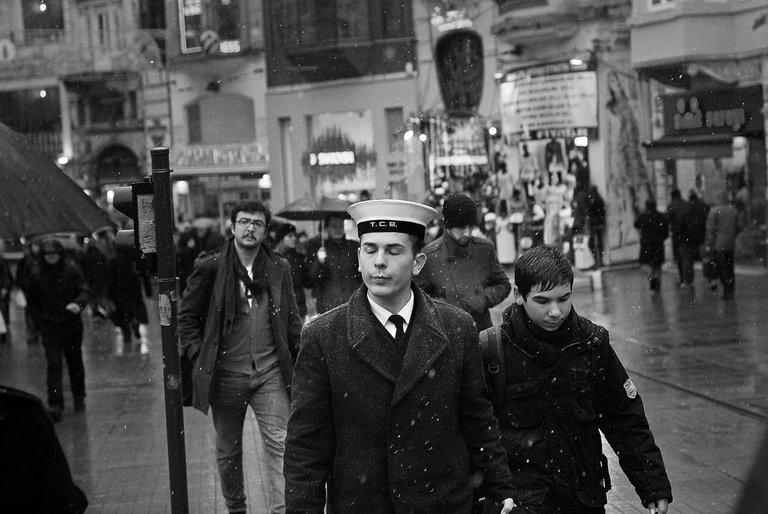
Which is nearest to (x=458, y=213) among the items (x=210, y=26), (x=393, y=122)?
(x=393, y=122)

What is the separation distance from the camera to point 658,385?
12422mm

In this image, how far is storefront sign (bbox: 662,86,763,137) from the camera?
23.3m

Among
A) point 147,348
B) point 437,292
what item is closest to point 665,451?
point 437,292

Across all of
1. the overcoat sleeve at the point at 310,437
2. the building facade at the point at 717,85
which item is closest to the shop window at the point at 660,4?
the building facade at the point at 717,85

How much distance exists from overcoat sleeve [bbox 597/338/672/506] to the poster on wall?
32.2 meters

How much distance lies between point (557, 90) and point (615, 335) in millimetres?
11052

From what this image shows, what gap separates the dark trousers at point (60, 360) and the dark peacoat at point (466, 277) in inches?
215

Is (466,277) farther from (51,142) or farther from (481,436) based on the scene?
(51,142)

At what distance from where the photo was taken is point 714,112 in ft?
79.2

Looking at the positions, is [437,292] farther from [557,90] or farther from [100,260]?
[557,90]

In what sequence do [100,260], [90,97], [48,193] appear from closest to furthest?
[48,193]
[100,260]
[90,97]

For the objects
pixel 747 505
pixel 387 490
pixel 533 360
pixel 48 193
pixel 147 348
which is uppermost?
pixel 48 193

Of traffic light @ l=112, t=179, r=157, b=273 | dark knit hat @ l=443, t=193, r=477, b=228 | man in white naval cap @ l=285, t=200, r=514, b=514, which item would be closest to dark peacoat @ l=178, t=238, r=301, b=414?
traffic light @ l=112, t=179, r=157, b=273

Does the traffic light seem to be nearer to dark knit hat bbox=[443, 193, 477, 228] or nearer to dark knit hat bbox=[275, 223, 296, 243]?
dark knit hat bbox=[443, 193, 477, 228]
